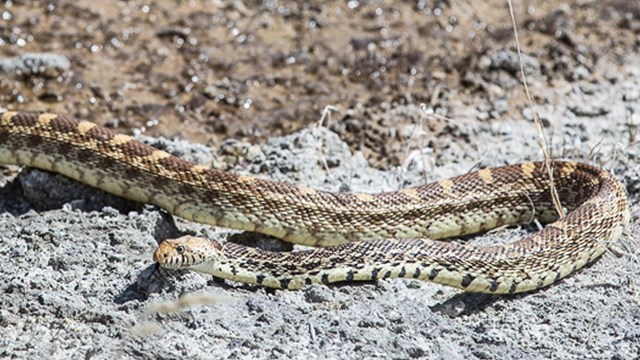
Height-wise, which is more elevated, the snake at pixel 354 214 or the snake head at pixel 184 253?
the snake head at pixel 184 253

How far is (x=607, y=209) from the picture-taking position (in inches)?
→ 428

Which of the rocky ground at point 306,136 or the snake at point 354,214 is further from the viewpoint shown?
the snake at point 354,214

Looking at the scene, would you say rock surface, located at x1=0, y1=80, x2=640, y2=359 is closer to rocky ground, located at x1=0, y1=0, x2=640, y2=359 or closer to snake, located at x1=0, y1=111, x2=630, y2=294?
rocky ground, located at x1=0, y1=0, x2=640, y2=359

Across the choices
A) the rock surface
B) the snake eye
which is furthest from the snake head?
the rock surface

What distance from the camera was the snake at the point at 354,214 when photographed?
992 cm

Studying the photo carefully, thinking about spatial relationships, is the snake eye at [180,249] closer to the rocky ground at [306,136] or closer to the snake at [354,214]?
the snake at [354,214]

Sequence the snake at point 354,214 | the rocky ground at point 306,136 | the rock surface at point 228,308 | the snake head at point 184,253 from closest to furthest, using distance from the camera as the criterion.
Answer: the rock surface at point 228,308, the rocky ground at point 306,136, the snake head at point 184,253, the snake at point 354,214

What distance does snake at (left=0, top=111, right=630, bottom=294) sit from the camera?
9.92 m

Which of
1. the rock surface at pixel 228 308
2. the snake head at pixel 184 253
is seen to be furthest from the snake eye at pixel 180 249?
the rock surface at pixel 228 308

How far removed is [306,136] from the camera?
13.0 meters

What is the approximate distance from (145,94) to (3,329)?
5.96 metres

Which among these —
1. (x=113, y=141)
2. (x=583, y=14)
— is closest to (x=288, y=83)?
(x=113, y=141)

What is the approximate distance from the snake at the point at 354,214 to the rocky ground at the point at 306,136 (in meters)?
0.20

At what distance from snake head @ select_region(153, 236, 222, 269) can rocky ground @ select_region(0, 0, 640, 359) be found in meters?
0.18
